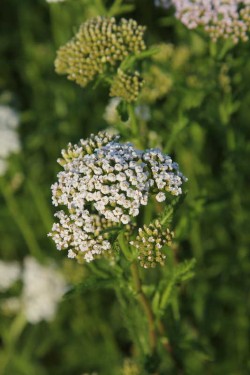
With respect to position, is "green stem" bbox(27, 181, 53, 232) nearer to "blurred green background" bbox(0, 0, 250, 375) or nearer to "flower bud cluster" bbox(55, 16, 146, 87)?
"blurred green background" bbox(0, 0, 250, 375)

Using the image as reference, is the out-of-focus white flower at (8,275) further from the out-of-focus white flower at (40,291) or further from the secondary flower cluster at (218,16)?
the secondary flower cluster at (218,16)

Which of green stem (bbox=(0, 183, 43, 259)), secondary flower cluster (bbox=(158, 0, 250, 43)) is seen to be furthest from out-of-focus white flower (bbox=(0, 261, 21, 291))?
secondary flower cluster (bbox=(158, 0, 250, 43))

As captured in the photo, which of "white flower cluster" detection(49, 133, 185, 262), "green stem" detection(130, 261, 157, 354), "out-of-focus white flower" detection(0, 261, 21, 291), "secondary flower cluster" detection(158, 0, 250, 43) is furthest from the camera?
"out-of-focus white flower" detection(0, 261, 21, 291)

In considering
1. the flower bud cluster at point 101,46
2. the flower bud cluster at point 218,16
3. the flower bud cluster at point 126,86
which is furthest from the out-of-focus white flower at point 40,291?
the flower bud cluster at point 218,16

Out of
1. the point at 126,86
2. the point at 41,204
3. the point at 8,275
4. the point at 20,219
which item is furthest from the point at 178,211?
the point at 126,86

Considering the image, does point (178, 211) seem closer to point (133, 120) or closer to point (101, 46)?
point (133, 120)
